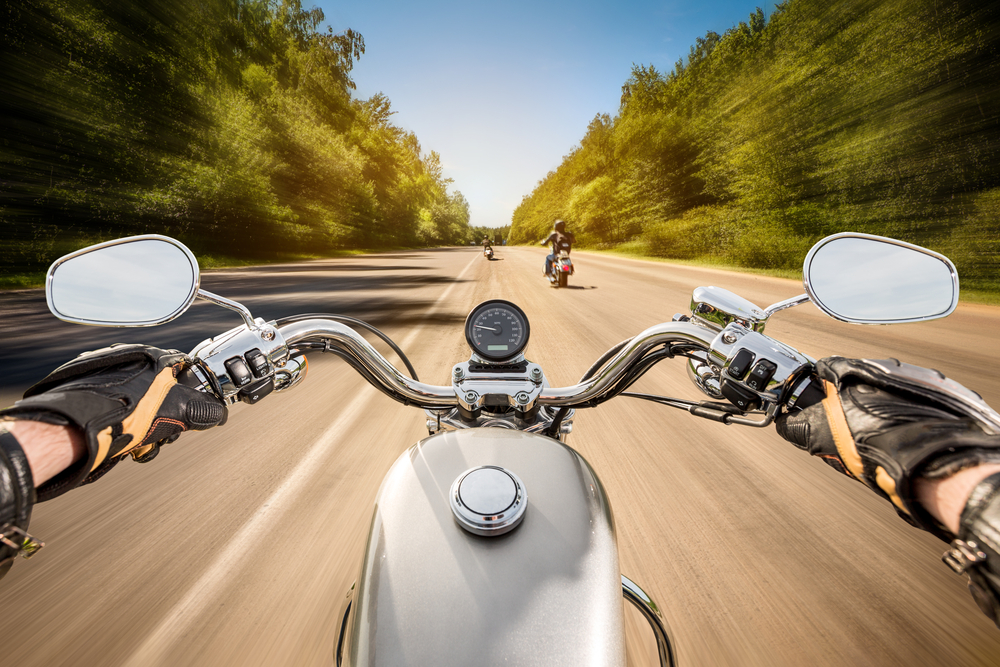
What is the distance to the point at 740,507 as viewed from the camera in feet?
7.18

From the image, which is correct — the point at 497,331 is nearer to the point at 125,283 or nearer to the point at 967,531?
→ the point at 125,283

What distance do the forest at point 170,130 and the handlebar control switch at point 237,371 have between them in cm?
1211

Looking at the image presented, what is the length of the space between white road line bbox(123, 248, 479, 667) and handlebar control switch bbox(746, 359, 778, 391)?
6.25 ft

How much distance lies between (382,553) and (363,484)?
5.75 feet

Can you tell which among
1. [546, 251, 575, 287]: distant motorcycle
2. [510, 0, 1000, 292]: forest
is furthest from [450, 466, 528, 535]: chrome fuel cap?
[510, 0, 1000, 292]: forest

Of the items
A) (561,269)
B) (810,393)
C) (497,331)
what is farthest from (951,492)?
(561,269)

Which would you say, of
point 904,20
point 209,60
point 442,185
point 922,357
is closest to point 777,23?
Answer: point 904,20

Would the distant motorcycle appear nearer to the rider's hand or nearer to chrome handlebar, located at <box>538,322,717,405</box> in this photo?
chrome handlebar, located at <box>538,322,717,405</box>

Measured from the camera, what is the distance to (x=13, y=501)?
Answer: 60 centimetres

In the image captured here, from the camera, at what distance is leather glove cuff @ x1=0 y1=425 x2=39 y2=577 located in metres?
0.59

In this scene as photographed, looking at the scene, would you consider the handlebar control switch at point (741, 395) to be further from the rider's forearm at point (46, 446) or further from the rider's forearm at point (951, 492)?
the rider's forearm at point (46, 446)

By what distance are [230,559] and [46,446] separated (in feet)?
4.65

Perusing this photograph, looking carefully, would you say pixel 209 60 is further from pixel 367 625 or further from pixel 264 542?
pixel 367 625

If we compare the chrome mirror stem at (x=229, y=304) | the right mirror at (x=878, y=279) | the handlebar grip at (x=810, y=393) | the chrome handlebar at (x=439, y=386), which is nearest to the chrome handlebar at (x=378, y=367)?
the chrome handlebar at (x=439, y=386)
